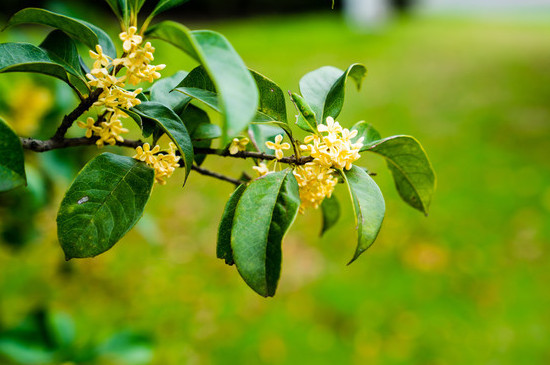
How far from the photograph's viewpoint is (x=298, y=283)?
312cm

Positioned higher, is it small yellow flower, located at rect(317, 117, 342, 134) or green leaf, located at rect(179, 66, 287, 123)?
green leaf, located at rect(179, 66, 287, 123)

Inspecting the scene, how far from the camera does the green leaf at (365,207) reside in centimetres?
70

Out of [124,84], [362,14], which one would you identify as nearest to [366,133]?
[124,84]

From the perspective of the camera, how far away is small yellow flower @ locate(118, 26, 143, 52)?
2.11ft

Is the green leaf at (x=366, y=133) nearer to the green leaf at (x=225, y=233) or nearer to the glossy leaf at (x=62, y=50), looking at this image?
the green leaf at (x=225, y=233)

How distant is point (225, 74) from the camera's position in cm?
52

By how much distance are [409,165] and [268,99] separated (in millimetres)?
265

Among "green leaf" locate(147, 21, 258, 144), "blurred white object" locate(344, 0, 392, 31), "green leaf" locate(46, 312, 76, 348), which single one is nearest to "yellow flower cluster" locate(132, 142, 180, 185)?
"green leaf" locate(147, 21, 258, 144)

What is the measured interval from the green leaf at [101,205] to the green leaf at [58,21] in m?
0.17

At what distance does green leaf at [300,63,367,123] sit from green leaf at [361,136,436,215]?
0.31ft

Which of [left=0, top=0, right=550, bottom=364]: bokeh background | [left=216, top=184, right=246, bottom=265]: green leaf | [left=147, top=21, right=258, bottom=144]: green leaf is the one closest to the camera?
[left=147, top=21, right=258, bottom=144]: green leaf

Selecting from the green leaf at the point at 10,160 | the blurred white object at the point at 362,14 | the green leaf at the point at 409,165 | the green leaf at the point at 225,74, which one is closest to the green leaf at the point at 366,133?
the green leaf at the point at 409,165

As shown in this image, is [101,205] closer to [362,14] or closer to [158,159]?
[158,159]

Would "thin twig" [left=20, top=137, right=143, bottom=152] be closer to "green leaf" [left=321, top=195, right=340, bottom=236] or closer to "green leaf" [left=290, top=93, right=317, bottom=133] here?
"green leaf" [left=290, top=93, right=317, bottom=133]
